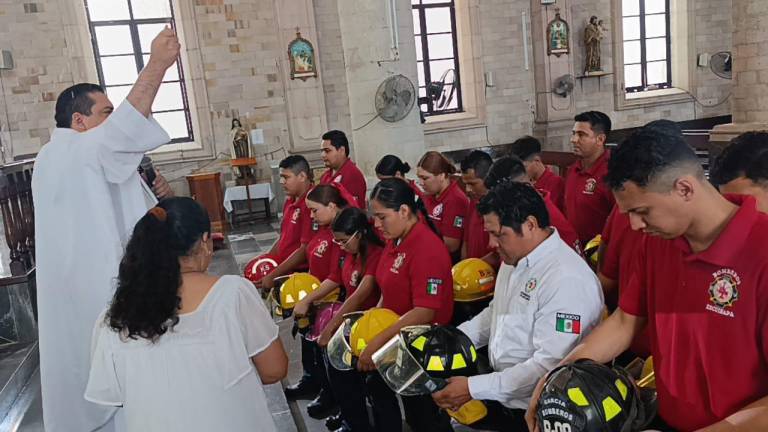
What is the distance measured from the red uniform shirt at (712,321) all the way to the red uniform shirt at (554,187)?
2864 millimetres

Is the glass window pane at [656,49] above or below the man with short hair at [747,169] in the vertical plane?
above

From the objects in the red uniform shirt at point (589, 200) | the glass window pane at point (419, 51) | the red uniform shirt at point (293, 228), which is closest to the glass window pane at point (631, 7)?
the glass window pane at point (419, 51)

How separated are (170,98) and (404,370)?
10.0 metres

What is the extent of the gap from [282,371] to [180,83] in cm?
1013

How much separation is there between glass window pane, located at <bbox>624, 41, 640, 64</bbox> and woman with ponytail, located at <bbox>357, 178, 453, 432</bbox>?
11999 mm

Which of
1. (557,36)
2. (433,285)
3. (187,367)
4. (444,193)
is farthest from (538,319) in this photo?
(557,36)

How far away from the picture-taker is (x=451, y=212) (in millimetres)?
4094

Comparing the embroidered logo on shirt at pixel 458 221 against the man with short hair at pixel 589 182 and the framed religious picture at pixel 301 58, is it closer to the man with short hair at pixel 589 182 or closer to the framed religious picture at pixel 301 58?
the man with short hair at pixel 589 182

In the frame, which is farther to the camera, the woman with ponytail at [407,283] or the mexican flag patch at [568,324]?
the woman with ponytail at [407,283]

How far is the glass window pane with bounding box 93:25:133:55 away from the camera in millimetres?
10312

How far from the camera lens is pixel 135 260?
5.32 ft

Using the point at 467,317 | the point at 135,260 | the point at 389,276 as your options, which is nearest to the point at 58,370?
the point at 135,260

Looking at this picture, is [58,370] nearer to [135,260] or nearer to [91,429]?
[91,429]

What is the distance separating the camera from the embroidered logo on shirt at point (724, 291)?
1.38m
